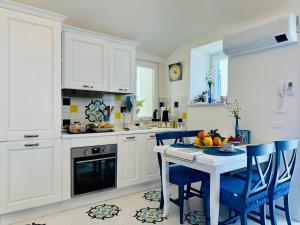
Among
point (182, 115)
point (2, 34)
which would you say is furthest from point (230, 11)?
point (2, 34)

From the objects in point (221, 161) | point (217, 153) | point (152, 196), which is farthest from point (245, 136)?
point (152, 196)

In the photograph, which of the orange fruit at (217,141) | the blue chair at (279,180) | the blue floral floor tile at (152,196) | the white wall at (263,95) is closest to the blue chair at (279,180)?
the blue chair at (279,180)

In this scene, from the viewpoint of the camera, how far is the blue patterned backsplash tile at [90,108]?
2.89 m

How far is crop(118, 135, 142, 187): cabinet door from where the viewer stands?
275 centimetres

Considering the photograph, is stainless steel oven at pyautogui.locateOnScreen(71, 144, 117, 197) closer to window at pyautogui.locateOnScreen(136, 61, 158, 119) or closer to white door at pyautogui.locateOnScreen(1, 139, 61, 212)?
white door at pyautogui.locateOnScreen(1, 139, 61, 212)

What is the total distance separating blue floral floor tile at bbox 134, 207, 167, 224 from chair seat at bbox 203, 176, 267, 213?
77cm

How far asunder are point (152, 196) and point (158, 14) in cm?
230

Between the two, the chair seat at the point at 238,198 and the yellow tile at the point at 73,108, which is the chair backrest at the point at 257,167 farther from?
the yellow tile at the point at 73,108

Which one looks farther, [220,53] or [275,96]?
[220,53]

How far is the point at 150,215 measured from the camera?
2.30 meters

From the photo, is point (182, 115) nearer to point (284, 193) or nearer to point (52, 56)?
point (284, 193)

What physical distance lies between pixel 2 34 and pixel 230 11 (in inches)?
93.0

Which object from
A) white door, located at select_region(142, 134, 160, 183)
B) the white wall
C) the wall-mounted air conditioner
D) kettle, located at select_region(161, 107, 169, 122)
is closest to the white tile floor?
white door, located at select_region(142, 134, 160, 183)

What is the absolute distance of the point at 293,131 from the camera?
2217 mm
